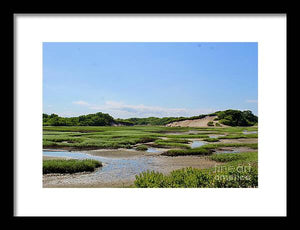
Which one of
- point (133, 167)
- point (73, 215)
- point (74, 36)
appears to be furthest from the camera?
point (133, 167)

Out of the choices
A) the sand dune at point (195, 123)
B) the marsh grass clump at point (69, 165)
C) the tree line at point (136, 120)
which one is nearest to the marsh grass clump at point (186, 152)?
the sand dune at point (195, 123)

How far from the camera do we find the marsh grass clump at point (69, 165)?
3.89m

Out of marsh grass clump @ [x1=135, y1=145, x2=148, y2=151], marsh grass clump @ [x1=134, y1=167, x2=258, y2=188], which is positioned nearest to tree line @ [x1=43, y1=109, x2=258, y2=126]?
marsh grass clump @ [x1=135, y1=145, x2=148, y2=151]

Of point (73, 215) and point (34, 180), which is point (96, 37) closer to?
point (34, 180)

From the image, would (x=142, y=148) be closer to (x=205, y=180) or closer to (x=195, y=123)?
(x=195, y=123)

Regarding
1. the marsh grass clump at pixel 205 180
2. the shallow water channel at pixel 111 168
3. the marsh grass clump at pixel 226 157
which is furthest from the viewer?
the marsh grass clump at pixel 226 157

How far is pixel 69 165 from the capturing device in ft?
13.3

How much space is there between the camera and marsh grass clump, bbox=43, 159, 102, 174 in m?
3.89

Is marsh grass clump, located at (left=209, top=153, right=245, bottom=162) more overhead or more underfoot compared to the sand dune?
more underfoot

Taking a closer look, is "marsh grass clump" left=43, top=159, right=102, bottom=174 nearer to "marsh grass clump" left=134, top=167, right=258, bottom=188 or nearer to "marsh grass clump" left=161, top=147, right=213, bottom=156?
"marsh grass clump" left=134, top=167, right=258, bottom=188

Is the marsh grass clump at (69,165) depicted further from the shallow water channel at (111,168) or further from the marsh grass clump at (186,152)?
the marsh grass clump at (186,152)

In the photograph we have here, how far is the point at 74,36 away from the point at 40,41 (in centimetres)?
53

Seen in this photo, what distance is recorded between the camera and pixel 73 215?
3.08m

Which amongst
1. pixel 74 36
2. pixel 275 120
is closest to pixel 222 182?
pixel 275 120
